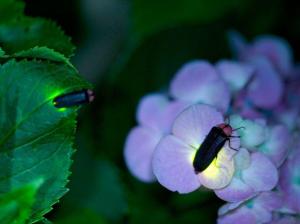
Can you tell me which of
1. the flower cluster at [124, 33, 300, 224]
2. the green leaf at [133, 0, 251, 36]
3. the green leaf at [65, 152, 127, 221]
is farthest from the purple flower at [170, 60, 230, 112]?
the green leaf at [133, 0, 251, 36]

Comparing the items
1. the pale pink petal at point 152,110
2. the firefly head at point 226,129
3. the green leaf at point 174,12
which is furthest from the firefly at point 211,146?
the green leaf at point 174,12

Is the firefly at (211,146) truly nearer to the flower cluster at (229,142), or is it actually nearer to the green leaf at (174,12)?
the flower cluster at (229,142)

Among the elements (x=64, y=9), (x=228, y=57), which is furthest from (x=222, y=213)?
(x=64, y=9)

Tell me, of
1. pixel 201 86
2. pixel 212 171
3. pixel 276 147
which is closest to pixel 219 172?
pixel 212 171

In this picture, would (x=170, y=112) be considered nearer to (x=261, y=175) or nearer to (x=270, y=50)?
(x=261, y=175)

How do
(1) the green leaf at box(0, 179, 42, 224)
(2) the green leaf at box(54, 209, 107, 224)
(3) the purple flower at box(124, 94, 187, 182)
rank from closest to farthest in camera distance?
(1) the green leaf at box(0, 179, 42, 224)
(3) the purple flower at box(124, 94, 187, 182)
(2) the green leaf at box(54, 209, 107, 224)

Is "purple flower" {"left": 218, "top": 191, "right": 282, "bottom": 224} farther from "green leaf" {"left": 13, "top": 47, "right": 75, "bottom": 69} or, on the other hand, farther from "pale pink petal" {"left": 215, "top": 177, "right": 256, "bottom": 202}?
"green leaf" {"left": 13, "top": 47, "right": 75, "bottom": 69}

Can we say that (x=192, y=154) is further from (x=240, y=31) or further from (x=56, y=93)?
(x=240, y=31)
